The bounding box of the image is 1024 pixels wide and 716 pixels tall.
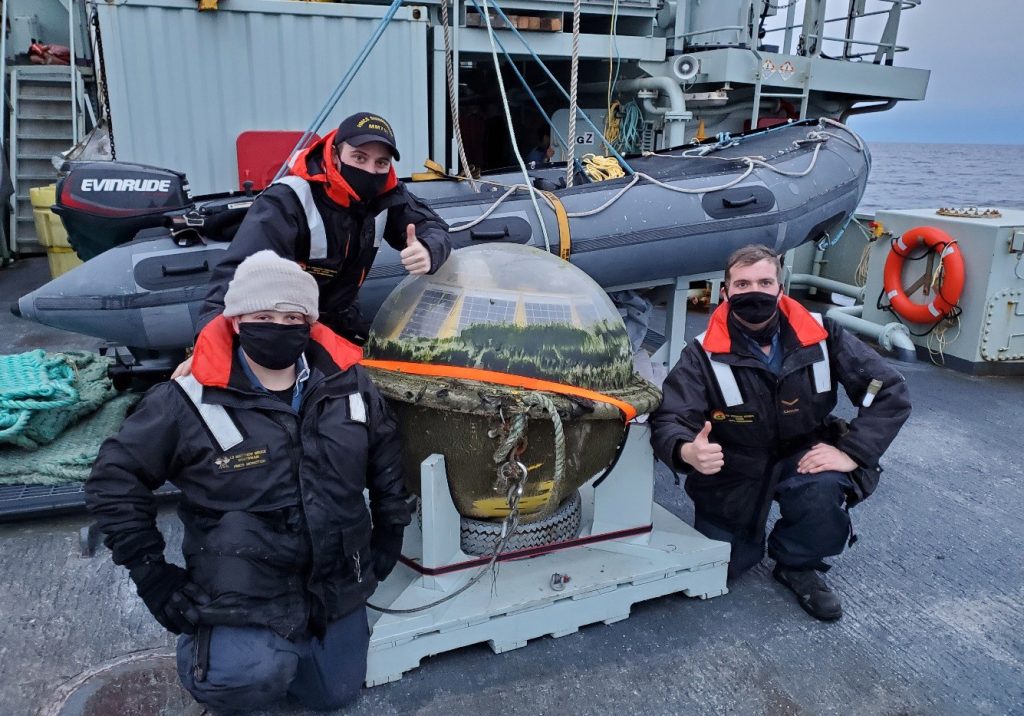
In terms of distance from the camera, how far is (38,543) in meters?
2.71

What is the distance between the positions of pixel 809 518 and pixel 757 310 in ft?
2.19

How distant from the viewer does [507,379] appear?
204 centimetres

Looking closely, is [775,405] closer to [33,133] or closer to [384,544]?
[384,544]

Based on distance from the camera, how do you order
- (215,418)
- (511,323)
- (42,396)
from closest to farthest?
(215,418) → (511,323) → (42,396)

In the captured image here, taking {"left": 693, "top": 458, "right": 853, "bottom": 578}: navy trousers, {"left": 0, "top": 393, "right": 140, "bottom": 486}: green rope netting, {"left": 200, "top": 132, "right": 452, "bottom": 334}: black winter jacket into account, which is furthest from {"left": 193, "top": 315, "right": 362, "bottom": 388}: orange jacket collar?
{"left": 0, "top": 393, "right": 140, "bottom": 486}: green rope netting

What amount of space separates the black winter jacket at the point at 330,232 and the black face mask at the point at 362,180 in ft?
0.09

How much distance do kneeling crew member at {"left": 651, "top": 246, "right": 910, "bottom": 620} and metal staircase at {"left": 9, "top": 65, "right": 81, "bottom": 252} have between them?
7.93 metres

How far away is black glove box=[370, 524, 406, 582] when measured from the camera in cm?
194

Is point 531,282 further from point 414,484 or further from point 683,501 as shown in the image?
point 683,501

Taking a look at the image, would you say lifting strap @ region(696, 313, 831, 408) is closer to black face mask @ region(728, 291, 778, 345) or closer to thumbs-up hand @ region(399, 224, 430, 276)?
black face mask @ region(728, 291, 778, 345)

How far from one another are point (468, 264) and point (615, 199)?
1.76 meters

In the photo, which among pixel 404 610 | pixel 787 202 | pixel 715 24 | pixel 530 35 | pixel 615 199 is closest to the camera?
pixel 404 610

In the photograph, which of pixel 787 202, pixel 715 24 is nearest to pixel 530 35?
pixel 715 24

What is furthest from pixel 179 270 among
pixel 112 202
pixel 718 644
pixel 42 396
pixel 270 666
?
pixel 718 644
